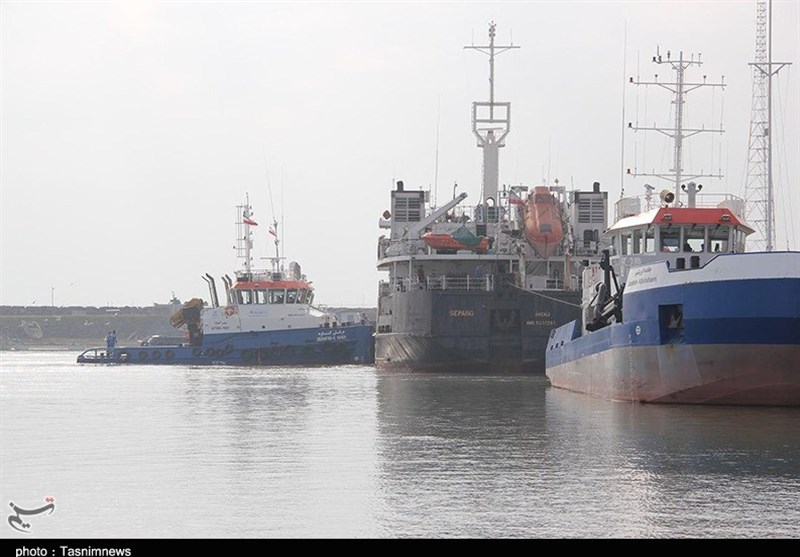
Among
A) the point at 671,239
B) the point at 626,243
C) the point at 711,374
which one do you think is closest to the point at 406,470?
the point at 711,374

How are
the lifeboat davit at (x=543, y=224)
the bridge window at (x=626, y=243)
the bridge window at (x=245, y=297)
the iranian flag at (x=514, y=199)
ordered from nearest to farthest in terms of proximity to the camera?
the bridge window at (x=626, y=243) < the lifeboat davit at (x=543, y=224) < the iranian flag at (x=514, y=199) < the bridge window at (x=245, y=297)

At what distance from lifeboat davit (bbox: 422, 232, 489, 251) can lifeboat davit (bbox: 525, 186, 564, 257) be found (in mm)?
1730

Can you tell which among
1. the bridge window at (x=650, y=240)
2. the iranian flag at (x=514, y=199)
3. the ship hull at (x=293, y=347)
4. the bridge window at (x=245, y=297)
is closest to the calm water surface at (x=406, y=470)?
the bridge window at (x=650, y=240)

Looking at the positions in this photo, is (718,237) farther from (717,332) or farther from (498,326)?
(498,326)

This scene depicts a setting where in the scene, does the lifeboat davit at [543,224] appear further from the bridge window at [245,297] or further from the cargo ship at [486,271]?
the bridge window at [245,297]

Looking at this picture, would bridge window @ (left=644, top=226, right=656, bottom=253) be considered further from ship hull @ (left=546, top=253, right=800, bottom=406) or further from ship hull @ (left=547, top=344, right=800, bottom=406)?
ship hull @ (left=547, top=344, right=800, bottom=406)

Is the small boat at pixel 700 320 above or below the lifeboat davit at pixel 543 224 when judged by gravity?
below

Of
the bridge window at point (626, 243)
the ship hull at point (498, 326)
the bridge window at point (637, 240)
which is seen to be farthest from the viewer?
the ship hull at point (498, 326)

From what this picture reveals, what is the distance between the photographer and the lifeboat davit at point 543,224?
4831cm

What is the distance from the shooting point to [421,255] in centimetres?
5041

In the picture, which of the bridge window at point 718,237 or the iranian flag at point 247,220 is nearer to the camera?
the bridge window at point 718,237

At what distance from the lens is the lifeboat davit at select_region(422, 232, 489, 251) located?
49344 mm

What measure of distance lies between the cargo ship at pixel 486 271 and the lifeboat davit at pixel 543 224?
37 millimetres
